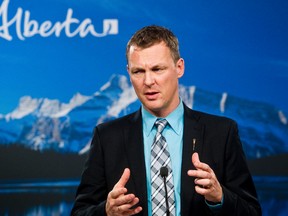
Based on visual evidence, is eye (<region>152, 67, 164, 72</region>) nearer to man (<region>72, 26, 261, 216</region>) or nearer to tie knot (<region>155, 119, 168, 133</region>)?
man (<region>72, 26, 261, 216</region>)

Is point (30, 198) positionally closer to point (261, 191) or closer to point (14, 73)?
point (14, 73)

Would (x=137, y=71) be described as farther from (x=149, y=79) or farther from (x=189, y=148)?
(x=189, y=148)

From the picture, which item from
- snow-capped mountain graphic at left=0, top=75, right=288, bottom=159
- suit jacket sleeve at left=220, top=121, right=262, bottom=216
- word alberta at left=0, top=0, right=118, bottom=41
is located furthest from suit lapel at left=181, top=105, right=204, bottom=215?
word alberta at left=0, top=0, right=118, bottom=41

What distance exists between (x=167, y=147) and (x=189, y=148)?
0.08 m

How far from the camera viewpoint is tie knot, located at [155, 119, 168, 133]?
1.82 meters

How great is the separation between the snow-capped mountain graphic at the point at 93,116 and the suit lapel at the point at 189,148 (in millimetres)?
1417

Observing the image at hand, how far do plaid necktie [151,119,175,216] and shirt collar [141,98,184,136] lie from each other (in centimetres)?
5

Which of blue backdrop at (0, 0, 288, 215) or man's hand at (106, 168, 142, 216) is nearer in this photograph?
man's hand at (106, 168, 142, 216)

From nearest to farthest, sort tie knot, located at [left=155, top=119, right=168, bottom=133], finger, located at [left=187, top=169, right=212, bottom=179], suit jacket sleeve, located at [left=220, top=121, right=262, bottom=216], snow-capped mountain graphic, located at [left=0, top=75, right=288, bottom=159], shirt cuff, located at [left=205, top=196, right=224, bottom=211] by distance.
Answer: finger, located at [left=187, top=169, right=212, bottom=179] < shirt cuff, located at [left=205, top=196, right=224, bottom=211] < suit jacket sleeve, located at [left=220, top=121, right=262, bottom=216] < tie knot, located at [left=155, top=119, right=168, bottom=133] < snow-capped mountain graphic, located at [left=0, top=75, right=288, bottom=159]

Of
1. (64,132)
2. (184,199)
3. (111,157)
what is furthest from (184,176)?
(64,132)

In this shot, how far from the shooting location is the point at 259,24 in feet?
11.0

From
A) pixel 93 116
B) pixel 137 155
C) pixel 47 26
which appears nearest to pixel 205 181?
pixel 137 155

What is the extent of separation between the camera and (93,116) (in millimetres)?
3279

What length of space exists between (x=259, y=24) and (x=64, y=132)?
4.86 feet
